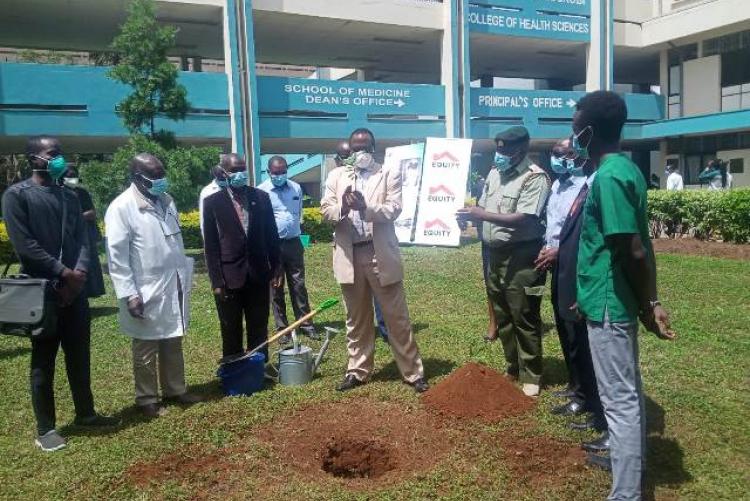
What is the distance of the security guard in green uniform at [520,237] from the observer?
4.76 metres

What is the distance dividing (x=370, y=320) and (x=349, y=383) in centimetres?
54

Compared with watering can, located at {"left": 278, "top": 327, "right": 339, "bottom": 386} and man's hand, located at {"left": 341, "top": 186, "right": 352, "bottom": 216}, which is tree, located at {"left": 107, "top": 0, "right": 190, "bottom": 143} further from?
man's hand, located at {"left": 341, "top": 186, "right": 352, "bottom": 216}

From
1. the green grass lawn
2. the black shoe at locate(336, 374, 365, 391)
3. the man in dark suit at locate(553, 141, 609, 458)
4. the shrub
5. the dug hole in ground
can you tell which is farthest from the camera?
the shrub


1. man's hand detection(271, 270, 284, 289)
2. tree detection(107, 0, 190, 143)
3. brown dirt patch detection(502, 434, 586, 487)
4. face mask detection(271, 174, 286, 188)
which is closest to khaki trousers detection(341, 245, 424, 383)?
brown dirt patch detection(502, 434, 586, 487)

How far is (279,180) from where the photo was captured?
6.95 m

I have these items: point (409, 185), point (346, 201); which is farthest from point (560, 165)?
point (409, 185)

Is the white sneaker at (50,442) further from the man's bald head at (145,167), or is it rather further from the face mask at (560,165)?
the face mask at (560,165)

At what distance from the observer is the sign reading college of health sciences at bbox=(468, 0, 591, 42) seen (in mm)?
21172

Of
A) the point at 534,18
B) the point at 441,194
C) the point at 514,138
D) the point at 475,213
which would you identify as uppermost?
the point at 534,18

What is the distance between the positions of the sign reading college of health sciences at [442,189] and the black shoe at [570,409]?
6230 mm

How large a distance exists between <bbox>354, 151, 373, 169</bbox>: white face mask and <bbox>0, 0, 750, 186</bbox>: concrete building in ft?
44.1

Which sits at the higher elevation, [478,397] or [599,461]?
[478,397]

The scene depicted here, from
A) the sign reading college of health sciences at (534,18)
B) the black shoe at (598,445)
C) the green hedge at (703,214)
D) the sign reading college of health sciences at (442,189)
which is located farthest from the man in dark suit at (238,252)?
the sign reading college of health sciences at (534,18)

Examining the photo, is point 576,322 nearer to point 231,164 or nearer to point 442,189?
point 231,164
